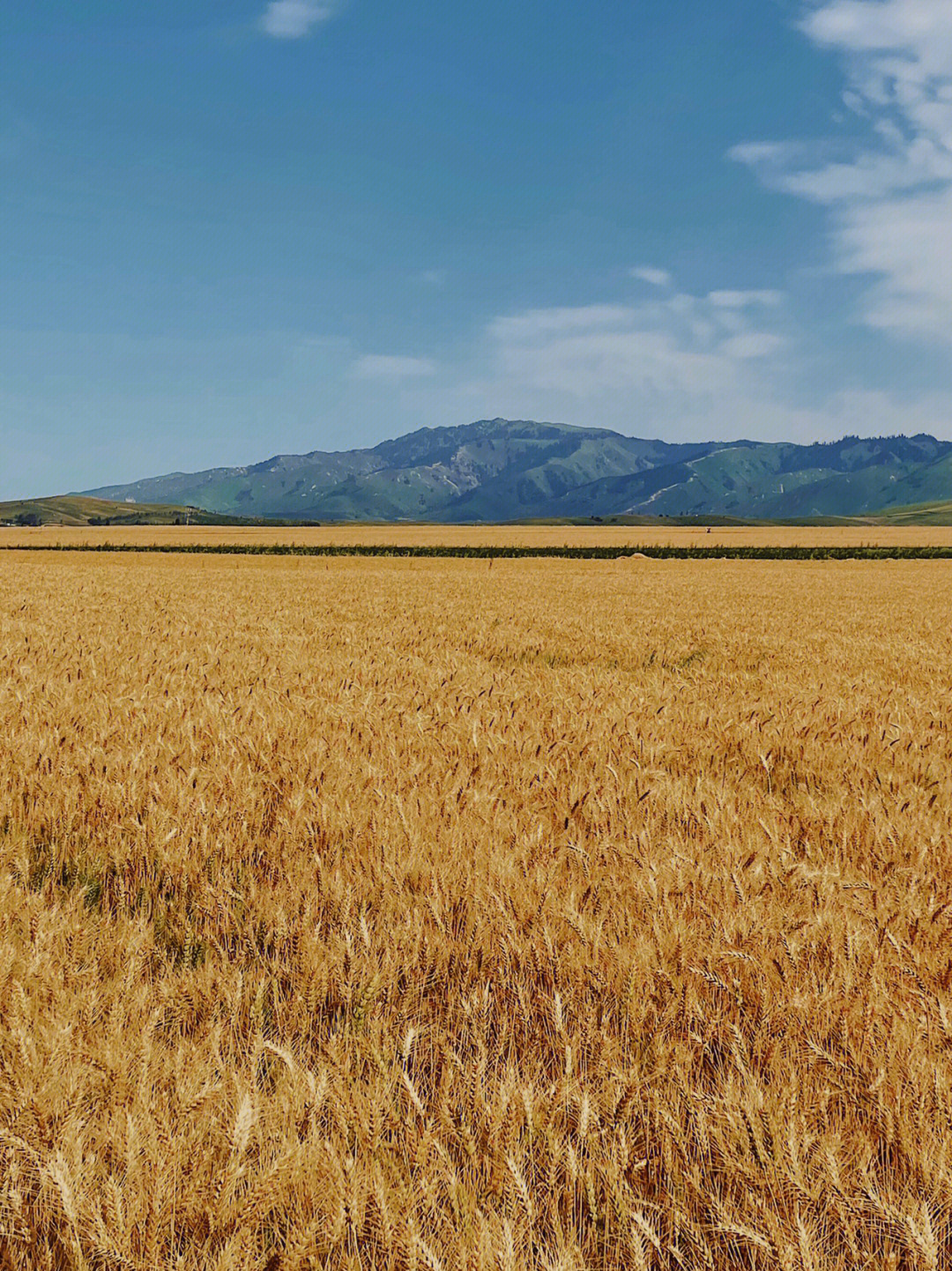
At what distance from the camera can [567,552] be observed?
77438 mm

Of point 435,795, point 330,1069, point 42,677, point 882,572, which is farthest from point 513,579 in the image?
point 330,1069

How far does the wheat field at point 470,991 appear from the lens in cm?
155

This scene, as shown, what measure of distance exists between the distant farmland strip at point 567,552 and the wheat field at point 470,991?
65205 mm

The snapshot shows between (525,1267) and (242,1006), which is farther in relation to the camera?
(242,1006)

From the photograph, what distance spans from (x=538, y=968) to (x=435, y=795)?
182 cm

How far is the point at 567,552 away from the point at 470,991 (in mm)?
75974

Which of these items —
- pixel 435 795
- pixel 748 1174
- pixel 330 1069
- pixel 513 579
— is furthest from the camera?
pixel 513 579

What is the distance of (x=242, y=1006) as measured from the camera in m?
2.44

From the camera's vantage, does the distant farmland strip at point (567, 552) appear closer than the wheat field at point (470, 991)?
No

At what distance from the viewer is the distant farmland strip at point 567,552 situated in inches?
2879

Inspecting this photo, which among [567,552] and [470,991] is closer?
[470,991]

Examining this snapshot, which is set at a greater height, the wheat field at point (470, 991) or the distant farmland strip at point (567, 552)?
the distant farmland strip at point (567, 552)

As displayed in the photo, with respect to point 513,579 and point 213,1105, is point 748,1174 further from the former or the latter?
point 513,579

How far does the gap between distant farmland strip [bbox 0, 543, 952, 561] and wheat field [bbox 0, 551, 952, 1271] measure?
65205mm
